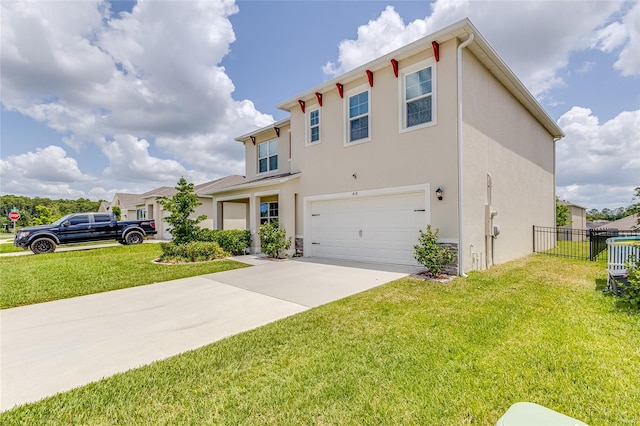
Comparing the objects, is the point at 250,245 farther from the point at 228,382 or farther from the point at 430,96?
the point at 228,382

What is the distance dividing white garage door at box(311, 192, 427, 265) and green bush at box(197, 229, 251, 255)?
3166mm

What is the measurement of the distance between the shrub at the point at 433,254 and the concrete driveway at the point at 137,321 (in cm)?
74

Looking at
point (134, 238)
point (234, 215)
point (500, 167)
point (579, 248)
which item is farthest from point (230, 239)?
point (579, 248)

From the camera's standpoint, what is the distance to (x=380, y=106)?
904 cm

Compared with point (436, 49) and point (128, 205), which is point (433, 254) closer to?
point (436, 49)

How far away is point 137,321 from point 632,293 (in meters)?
8.11

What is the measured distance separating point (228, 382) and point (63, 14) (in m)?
12.3

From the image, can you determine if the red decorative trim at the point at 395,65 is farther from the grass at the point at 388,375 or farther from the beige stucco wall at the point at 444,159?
the grass at the point at 388,375

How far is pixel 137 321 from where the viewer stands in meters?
4.55

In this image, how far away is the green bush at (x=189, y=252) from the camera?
34.4 ft

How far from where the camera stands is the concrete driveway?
3.09 m

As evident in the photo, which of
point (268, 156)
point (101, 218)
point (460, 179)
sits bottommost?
point (101, 218)

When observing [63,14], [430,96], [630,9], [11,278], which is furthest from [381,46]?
[11,278]

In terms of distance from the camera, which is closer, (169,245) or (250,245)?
(169,245)
